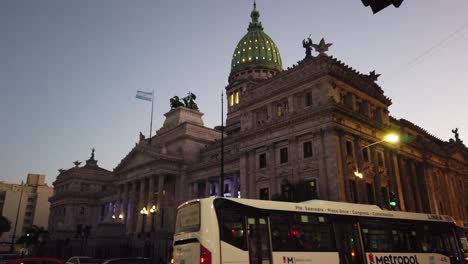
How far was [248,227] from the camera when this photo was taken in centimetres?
1371

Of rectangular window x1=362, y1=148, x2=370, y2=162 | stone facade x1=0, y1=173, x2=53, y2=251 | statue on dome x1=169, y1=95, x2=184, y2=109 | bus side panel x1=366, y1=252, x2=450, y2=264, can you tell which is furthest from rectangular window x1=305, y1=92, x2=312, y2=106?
stone facade x1=0, y1=173, x2=53, y2=251

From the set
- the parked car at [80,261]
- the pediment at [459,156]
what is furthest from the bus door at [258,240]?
the pediment at [459,156]

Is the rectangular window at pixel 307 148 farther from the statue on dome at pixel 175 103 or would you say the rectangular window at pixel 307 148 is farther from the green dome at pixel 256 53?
the green dome at pixel 256 53

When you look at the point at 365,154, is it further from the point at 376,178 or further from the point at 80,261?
the point at 80,261

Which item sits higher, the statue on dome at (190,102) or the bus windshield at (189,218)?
the statue on dome at (190,102)

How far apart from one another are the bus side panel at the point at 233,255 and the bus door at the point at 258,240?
296mm

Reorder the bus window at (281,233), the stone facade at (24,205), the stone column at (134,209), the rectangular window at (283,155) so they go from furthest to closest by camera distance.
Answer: the stone facade at (24,205)
the stone column at (134,209)
the rectangular window at (283,155)
the bus window at (281,233)

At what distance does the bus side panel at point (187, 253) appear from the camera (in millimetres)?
13031

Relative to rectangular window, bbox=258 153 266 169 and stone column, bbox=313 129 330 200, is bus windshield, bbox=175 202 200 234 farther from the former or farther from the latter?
rectangular window, bbox=258 153 266 169

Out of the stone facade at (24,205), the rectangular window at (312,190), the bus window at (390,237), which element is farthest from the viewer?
the stone facade at (24,205)

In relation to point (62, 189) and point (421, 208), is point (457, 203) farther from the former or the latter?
point (62, 189)

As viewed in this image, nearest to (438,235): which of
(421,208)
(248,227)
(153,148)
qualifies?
(248,227)

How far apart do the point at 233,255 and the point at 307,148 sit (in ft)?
75.7

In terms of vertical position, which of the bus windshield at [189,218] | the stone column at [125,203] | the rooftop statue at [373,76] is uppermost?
the rooftop statue at [373,76]
